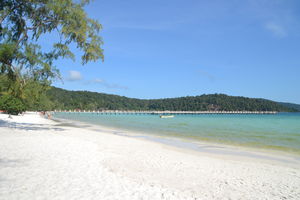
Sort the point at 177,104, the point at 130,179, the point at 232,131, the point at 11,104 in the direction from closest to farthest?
the point at 130,179
the point at 232,131
the point at 11,104
the point at 177,104

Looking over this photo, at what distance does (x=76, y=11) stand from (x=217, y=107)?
612 ft

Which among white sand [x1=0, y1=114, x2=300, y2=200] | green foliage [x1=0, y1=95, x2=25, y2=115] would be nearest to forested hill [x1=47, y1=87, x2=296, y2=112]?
green foliage [x1=0, y1=95, x2=25, y2=115]

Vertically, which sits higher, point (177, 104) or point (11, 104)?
point (177, 104)

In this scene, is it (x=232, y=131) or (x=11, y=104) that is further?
(x=11, y=104)

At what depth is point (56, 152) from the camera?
9.81 metres

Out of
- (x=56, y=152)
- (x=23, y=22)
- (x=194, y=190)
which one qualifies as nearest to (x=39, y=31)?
(x=23, y=22)

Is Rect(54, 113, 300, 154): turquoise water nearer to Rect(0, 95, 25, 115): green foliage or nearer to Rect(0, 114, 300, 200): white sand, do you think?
Rect(0, 114, 300, 200): white sand

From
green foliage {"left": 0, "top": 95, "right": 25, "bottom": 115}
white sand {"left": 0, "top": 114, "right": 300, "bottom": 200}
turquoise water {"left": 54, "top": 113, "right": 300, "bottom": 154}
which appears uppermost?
green foliage {"left": 0, "top": 95, "right": 25, "bottom": 115}

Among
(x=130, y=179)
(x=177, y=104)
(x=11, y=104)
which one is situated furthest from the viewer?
(x=177, y=104)

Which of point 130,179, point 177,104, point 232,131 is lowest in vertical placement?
point 232,131

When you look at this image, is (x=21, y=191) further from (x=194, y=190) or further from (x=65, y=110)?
(x=65, y=110)

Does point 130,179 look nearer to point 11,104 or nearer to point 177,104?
point 11,104

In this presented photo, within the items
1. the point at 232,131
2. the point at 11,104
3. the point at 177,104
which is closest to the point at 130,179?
the point at 232,131

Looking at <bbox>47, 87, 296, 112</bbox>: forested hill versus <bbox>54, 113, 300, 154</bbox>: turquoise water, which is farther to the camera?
<bbox>47, 87, 296, 112</bbox>: forested hill
